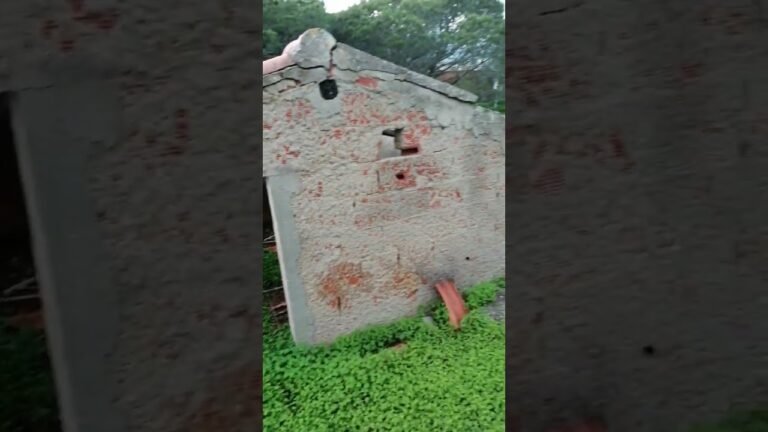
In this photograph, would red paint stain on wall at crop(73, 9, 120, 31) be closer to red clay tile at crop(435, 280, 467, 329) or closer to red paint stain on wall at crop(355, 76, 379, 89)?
red paint stain on wall at crop(355, 76, 379, 89)

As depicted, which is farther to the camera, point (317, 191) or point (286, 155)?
point (317, 191)

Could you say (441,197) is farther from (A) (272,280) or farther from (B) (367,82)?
(A) (272,280)

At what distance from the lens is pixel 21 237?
2.11 metres

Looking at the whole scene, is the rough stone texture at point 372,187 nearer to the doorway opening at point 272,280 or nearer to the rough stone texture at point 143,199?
the doorway opening at point 272,280

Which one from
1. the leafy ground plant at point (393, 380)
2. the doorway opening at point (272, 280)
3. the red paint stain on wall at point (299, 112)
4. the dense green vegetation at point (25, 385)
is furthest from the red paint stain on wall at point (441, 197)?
the dense green vegetation at point (25, 385)

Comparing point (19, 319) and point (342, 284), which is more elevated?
point (19, 319)

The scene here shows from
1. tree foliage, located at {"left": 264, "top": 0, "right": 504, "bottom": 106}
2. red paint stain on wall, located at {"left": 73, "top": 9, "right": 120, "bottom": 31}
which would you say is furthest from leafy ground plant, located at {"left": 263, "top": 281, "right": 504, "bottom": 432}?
tree foliage, located at {"left": 264, "top": 0, "right": 504, "bottom": 106}

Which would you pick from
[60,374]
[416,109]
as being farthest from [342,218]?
[60,374]

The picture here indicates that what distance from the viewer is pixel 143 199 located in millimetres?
1835

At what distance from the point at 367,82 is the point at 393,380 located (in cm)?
307

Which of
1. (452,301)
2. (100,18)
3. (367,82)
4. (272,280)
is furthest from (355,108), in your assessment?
(100,18)

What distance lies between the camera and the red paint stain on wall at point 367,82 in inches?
260

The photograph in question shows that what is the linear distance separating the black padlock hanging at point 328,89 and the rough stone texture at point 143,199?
15.2 ft
